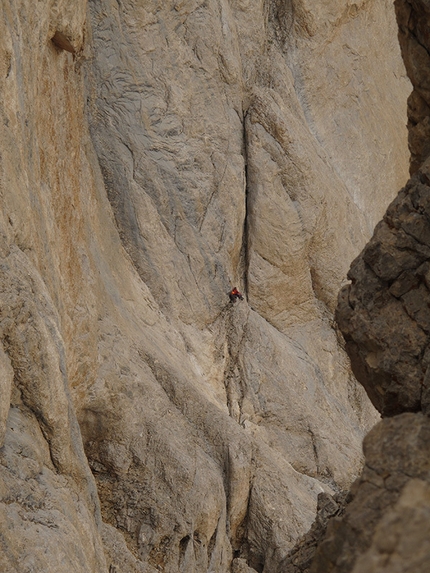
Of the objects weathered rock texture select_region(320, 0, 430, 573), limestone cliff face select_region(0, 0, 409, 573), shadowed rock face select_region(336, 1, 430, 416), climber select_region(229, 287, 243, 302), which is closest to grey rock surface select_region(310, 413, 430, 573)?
weathered rock texture select_region(320, 0, 430, 573)

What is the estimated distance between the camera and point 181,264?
53.3 ft

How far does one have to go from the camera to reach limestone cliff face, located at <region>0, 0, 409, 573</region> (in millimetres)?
8500

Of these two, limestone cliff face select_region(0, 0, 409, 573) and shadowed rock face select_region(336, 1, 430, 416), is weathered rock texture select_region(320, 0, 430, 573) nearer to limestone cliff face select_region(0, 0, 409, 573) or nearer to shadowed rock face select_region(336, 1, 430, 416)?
shadowed rock face select_region(336, 1, 430, 416)

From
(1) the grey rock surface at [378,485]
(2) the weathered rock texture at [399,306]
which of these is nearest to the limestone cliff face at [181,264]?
(1) the grey rock surface at [378,485]

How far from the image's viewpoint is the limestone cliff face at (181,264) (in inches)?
335

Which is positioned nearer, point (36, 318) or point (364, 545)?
point (364, 545)

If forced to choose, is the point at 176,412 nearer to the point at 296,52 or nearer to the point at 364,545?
the point at 364,545

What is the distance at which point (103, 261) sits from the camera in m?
13.7

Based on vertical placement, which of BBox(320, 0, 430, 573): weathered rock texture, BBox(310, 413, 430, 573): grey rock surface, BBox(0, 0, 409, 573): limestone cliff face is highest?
BBox(0, 0, 409, 573): limestone cliff face

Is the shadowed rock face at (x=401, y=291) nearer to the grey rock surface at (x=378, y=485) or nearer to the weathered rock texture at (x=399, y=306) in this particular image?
the weathered rock texture at (x=399, y=306)

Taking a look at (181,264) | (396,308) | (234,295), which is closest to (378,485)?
(396,308)

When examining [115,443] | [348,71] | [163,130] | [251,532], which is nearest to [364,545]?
[115,443]

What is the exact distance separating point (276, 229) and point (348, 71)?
6.03m

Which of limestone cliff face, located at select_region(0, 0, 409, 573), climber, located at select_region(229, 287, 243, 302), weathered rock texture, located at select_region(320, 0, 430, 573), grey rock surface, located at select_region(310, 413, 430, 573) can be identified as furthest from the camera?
climber, located at select_region(229, 287, 243, 302)
